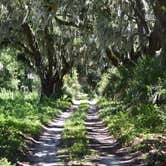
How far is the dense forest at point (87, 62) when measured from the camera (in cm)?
1412

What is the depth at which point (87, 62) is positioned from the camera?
39938 mm

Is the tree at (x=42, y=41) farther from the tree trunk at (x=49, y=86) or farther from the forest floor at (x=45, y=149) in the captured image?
the forest floor at (x=45, y=149)

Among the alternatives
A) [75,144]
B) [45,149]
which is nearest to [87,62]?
[45,149]

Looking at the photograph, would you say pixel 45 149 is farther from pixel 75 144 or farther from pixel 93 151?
pixel 93 151

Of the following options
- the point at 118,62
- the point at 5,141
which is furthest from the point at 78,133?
the point at 118,62

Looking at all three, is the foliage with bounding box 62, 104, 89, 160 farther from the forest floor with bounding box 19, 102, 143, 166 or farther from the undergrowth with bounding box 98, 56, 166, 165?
the undergrowth with bounding box 98, 56, 166, 165

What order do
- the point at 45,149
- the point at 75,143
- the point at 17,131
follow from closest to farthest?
the point at 75,143, the point at 45,149, the point at 17,131

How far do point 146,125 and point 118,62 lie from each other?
61.0ft

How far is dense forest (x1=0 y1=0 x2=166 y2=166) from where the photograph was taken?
46.3 ft

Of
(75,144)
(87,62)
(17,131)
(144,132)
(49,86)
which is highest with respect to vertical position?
(87,62)

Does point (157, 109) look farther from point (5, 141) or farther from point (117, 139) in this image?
point (5, 141)

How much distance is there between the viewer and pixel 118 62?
34531mm

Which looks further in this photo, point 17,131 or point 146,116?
point 146,116

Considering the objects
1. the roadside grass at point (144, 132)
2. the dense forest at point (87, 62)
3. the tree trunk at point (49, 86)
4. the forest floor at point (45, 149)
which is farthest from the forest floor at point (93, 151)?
the tree trunk at point (49, 86)
